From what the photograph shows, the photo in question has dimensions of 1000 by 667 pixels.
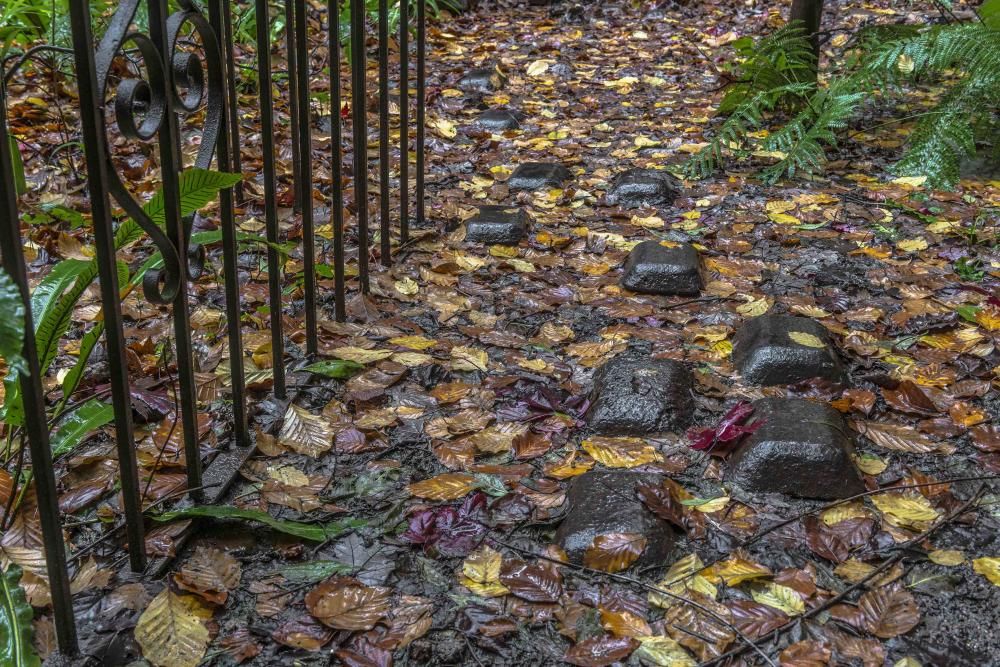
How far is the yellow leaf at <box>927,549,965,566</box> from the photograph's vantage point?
1615 millimetres

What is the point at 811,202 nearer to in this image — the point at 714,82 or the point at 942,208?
the point at 942,208

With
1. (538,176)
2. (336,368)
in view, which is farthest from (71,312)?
(538,176)

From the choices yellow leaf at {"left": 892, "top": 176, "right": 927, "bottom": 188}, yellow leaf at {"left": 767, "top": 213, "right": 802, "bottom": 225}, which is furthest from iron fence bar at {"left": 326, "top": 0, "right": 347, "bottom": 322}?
yellow leaf at {"left": 892, "top": 176, "right": 927, "bottom": 188}

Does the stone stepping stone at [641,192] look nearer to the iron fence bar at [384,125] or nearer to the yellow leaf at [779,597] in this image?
the iron fence bar at [384,125]

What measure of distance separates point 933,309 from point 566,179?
64.0 inches

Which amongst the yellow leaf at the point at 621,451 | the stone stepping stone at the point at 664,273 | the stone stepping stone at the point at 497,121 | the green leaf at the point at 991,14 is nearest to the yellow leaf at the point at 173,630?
the yellow leaf at the point at 621,451

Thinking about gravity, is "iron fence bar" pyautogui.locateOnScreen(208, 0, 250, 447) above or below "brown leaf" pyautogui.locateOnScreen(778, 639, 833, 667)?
above

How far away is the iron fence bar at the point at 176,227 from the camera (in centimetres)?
137

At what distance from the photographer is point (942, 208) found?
128 inches

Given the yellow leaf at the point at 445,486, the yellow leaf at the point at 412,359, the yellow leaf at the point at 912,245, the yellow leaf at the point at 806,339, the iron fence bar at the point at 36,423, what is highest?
the iron fence bar at the point at 36,423

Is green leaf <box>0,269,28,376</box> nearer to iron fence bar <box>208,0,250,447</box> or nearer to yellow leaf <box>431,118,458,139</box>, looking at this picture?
iron fence bar <box>208,0,250,447</box>

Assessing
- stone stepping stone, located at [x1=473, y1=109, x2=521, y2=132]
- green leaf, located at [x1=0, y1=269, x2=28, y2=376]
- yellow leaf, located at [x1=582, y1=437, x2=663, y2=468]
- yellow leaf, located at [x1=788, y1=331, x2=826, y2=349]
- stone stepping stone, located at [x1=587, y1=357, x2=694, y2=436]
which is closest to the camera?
green leaf, located at [x1=0, y1=269, x2=28, y2=376]

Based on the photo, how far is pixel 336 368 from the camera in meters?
2.22

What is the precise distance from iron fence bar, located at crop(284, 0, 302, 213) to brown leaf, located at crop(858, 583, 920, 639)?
1486 mm
